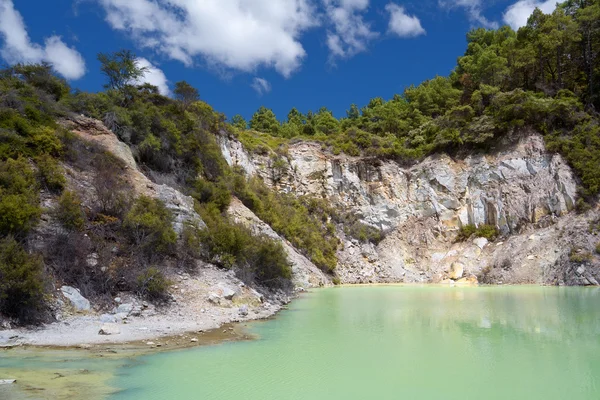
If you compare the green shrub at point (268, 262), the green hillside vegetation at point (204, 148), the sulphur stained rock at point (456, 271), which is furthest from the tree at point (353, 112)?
the green shrub at point (268, 262)

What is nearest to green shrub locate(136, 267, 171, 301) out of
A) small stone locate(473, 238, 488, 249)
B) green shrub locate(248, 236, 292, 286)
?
green shrub locate(248, 236, 292, 286)

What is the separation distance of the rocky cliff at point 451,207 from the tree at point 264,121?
16.0 m

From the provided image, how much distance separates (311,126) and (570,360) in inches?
2044

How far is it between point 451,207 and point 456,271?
7227mm

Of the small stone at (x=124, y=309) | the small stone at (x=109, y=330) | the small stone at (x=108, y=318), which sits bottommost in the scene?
the small stone at (x=109, y=330)

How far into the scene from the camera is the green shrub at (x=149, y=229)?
15.5m

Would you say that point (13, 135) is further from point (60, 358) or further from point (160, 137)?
point (60, 358)

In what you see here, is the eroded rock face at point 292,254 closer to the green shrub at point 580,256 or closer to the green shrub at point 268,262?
the green shrub at point 268,262

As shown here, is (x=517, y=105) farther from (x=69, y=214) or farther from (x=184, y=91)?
(x=69, y=214)

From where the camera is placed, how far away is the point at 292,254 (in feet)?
98.9

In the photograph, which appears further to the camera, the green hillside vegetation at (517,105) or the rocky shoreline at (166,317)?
the green hillside vegetation at (517,105)

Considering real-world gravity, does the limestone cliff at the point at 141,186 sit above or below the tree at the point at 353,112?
below

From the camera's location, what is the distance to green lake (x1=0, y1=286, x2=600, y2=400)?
23.0ft

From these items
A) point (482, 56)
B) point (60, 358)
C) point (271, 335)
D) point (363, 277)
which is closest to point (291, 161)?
point (363, 277)
